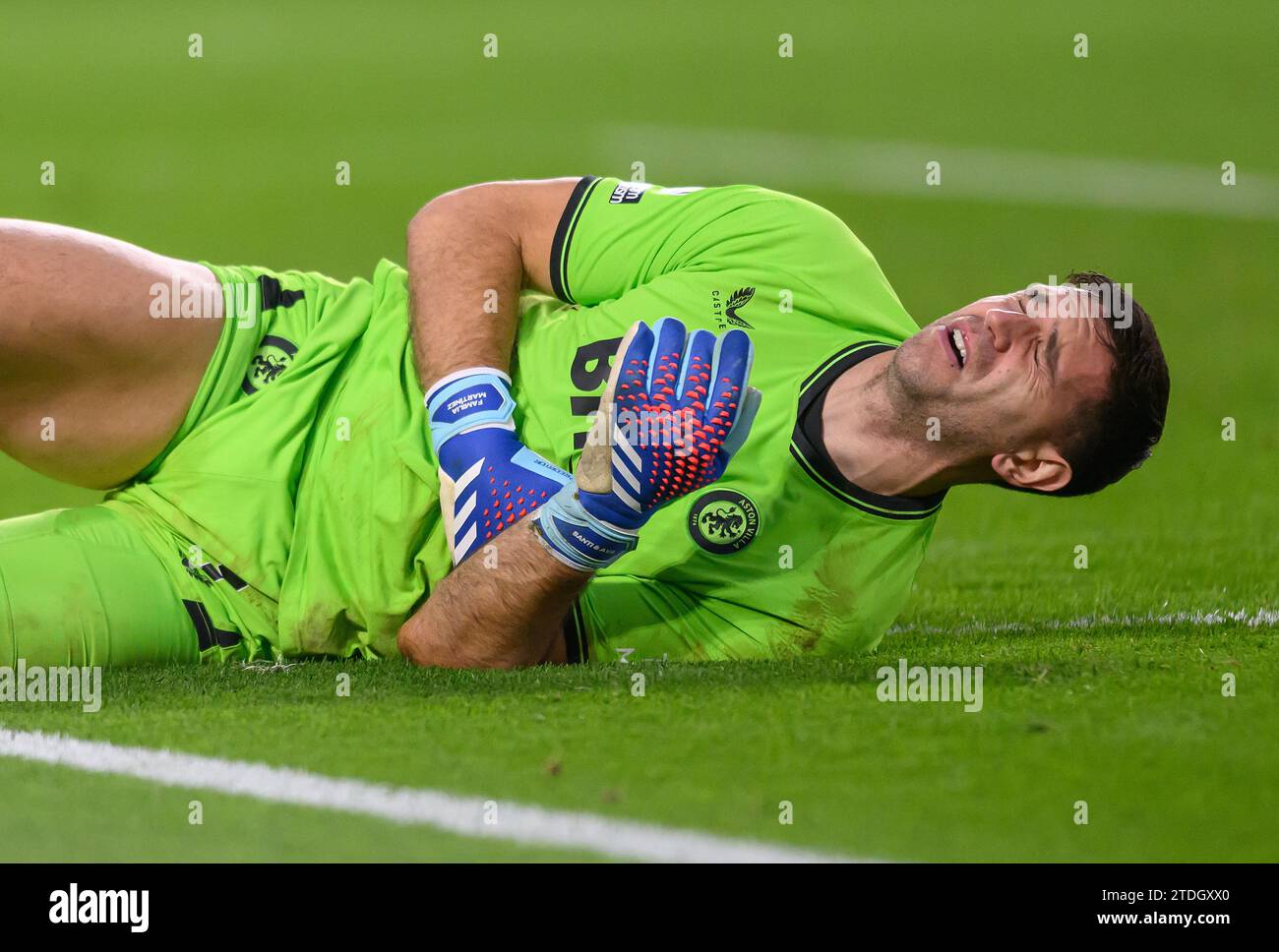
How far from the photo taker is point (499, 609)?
11.3 feet

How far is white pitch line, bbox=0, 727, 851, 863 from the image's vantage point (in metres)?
2.52

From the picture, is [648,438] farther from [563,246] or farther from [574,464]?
[563,246]

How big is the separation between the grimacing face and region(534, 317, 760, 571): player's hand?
46cm

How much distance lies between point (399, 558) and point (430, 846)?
1.19m

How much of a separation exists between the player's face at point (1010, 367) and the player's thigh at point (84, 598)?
1626 millimetres

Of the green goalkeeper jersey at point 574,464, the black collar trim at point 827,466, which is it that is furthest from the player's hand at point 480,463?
the black collar trim at point 827,466

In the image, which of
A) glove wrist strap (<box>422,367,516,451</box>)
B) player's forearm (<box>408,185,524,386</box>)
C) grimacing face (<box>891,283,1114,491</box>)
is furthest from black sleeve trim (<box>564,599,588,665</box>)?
grimacing face (<box>891,283,1114,491</box>)

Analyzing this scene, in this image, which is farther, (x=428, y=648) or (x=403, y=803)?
(x=428, y=648)

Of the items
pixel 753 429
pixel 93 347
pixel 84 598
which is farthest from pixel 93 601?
pixel 753 429

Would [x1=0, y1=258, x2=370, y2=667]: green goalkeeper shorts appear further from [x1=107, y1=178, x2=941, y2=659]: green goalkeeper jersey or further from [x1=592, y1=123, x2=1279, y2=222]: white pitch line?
[x1=592, y1=123, x2=1279, y2=222]: white pitch line

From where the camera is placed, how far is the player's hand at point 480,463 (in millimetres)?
3529

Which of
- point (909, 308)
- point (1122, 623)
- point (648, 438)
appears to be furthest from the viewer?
point (909, 308)

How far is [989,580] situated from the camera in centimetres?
485

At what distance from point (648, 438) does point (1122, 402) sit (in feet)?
3.60
